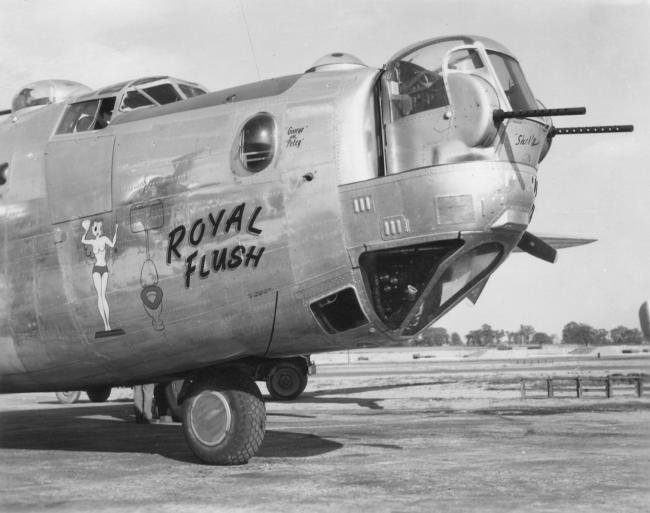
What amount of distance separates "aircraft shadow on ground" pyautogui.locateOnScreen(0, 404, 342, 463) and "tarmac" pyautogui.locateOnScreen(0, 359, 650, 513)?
0.12 feet

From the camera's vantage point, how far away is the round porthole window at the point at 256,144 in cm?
1095

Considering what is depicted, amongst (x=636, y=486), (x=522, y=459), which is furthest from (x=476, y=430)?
(x=636, y=486)

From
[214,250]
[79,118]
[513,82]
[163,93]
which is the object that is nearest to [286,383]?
[163,93]

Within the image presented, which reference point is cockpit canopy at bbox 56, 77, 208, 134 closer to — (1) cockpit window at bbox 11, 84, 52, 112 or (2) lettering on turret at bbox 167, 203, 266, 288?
(1) cockpit window at bbox 11, 84, 52, 112

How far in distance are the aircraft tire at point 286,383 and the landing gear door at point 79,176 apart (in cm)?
1758

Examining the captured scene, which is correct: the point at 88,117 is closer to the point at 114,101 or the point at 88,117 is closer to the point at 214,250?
the point at 114,101

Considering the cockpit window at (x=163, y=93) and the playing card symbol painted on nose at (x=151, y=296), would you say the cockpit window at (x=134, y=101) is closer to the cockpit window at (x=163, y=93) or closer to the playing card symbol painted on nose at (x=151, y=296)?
the cockpit window at (x=163, y=93)

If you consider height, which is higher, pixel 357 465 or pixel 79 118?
pixel 79 118

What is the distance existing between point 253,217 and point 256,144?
1.00 m

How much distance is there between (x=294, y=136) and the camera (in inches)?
425

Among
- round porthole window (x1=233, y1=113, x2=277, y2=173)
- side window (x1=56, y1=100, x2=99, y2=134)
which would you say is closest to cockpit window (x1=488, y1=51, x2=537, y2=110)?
round porthole window (x1=233, y1=113, x2=277, y2=173)

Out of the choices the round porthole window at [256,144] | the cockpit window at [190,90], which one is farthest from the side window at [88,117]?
the round porthole window at [256,144]

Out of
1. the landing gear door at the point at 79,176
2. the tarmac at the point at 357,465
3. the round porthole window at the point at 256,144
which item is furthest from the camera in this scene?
the landing gear door at the point at 79,176

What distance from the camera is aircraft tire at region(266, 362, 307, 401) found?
2908cm
